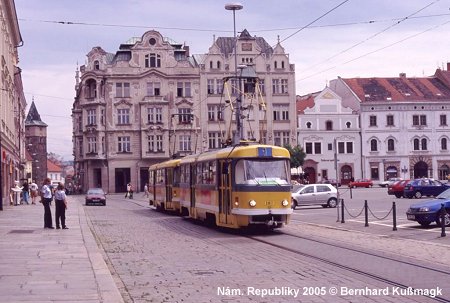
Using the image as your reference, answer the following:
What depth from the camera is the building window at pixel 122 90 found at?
86.7 meters

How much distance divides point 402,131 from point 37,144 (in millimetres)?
72476

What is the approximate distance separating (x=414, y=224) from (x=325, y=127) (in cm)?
6577

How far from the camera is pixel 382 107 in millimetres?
93125

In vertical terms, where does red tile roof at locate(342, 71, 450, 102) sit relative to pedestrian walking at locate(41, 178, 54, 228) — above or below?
above

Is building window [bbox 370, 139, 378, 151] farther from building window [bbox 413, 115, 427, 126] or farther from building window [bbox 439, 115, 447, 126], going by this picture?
building window [bbox 439, 115, 447, 126]

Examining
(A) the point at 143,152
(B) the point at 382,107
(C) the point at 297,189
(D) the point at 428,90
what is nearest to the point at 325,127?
(B) the point at 382,107

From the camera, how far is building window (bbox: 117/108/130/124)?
8688cm

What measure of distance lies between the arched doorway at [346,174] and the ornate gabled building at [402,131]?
1.78m

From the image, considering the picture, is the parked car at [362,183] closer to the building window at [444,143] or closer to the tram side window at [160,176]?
the building window at [444,143]

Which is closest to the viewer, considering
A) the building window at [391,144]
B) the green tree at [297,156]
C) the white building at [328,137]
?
the green tree at [297,156]

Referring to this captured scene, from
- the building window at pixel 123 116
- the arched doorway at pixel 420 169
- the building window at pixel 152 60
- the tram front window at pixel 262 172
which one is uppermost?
the building window at pixel 152 60

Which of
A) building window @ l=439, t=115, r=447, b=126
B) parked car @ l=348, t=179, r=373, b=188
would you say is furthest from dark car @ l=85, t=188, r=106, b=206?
building window @ l=439, t=115, r=447, b=126

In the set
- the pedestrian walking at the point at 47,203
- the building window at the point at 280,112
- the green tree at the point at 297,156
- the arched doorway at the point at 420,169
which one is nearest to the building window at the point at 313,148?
the building window at the point at 280,112

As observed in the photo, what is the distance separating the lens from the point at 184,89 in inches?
3457
